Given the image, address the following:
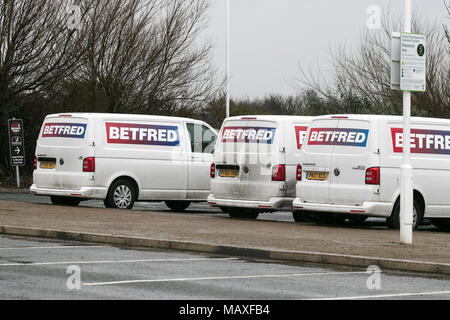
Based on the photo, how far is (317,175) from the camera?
60.3ft

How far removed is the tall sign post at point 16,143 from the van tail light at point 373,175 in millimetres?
16511

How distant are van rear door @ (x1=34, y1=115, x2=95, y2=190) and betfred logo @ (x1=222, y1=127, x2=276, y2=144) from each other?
3033 millimetres

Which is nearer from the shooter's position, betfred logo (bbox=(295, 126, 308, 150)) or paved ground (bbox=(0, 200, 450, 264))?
paved ground (bbox=(0, 200, 450, 264))

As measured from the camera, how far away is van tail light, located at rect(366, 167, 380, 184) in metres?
17.8

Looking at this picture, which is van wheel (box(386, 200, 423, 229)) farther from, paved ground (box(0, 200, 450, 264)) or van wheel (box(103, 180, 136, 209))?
van wheel (box(103, 180, 136, 209))

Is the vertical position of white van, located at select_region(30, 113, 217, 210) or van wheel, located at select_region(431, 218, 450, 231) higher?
white van, located at select_region(30, 113, 217, 210)

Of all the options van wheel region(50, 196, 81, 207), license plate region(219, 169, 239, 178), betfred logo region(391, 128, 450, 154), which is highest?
betfred logo region(391, 128, 450, 154)

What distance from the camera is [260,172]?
759 inches

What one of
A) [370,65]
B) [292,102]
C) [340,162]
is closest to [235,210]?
[340,162]

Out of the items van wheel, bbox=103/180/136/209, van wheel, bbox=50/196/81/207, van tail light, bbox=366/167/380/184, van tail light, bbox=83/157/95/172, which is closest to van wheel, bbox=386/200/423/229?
van tail light, bbox=366/167/380/184

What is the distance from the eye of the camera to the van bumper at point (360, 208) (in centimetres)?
1772

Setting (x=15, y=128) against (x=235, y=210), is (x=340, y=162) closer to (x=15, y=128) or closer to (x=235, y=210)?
(x=235, y=210)

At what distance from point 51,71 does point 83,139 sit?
1283 cm

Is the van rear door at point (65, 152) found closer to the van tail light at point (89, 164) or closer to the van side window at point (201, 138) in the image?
the van tail light at point (89, 164)
